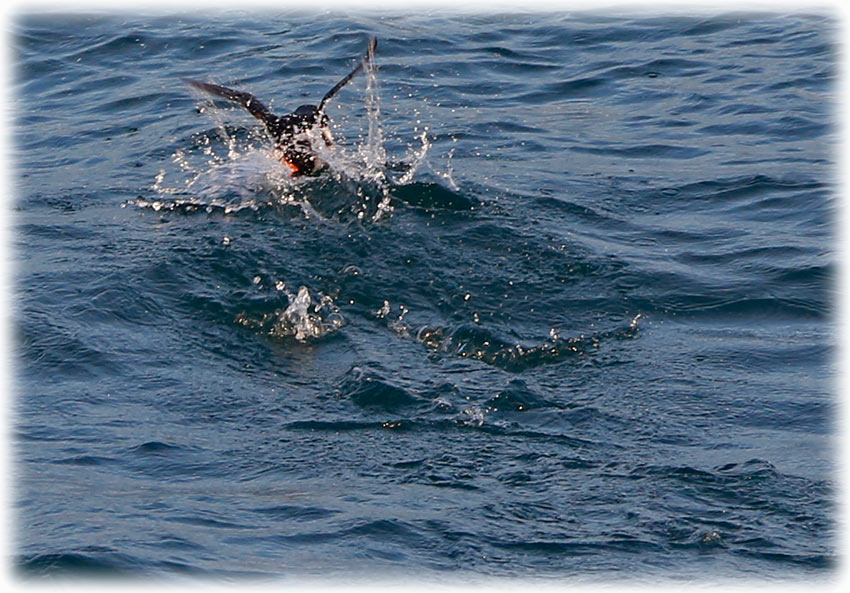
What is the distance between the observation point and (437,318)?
26.2 feet

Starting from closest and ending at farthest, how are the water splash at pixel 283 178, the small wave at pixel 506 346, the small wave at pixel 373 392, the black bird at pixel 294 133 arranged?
the small wave at pixel 373 392, the small wave at pixel 506 346, the water splash at pixel 283 178, the black bird at pixel 294 133

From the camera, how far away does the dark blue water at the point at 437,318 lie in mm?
5699

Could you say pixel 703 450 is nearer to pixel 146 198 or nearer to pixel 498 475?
pixel 498 475

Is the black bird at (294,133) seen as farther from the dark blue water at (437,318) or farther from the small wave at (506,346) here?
the small wave at (506,346)

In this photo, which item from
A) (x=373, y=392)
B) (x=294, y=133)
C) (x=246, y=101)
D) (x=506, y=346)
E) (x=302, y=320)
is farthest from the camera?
(x=246, y=101)

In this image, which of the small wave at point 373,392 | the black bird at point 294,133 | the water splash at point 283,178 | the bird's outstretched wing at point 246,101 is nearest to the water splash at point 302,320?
the small wave at point 373,392

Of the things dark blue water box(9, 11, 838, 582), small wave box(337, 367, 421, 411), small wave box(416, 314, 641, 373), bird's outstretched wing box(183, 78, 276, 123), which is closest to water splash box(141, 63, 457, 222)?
dark blue water box(9, 11, 838, 582)

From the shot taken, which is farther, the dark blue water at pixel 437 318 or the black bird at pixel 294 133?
the black bird at pixel 294 133

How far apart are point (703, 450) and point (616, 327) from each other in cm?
161

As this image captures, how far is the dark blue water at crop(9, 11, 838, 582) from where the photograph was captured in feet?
18.7

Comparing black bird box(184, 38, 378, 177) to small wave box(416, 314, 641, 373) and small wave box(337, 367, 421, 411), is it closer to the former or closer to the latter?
small wave box(416, 314, 641, 373)

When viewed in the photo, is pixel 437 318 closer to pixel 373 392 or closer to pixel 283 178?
pixel 373 392

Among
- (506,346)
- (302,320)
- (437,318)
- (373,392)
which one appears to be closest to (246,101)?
(302,320)

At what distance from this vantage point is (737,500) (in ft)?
19.4
